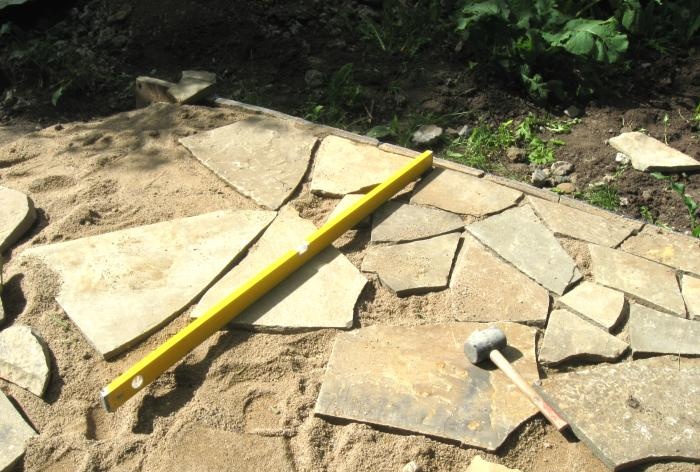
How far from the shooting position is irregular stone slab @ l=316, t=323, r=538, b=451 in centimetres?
236

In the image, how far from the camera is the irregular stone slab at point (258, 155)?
348 cm

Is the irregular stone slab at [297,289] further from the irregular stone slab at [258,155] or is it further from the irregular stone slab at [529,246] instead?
the irregular stone slab at [529,246]

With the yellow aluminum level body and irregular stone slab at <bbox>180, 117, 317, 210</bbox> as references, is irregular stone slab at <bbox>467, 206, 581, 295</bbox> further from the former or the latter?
irregular stone slab at <bbox>180, 117, 317, 210</bbox>

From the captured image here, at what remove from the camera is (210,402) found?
244 centimetres

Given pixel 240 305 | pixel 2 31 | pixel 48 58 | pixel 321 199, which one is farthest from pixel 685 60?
pixel 2 31

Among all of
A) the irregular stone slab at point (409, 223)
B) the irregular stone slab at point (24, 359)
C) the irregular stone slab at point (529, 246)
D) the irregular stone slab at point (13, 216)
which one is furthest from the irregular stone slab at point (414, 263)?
the irregular stone slab at point (13, 216)

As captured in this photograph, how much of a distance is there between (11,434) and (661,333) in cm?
234

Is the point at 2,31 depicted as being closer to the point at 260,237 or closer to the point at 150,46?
the point at 150,46

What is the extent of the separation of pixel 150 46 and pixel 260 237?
89.6 inches

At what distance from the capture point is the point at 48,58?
4664 millimetres

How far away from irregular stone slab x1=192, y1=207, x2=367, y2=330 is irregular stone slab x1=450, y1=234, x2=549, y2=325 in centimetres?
41

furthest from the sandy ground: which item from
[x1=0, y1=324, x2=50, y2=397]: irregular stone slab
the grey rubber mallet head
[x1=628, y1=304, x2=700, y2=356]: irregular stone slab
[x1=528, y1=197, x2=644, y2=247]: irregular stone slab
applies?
[x1=628, y1=304, x2=700, y2=356]: irregular stone slab

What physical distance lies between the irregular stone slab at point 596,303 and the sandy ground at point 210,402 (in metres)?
0.22

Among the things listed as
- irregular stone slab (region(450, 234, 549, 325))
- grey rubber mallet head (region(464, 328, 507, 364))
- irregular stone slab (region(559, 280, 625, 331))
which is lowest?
irregular stone slab (region(559, 280, 625, 331))
